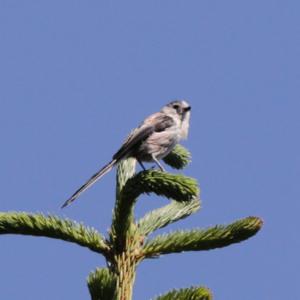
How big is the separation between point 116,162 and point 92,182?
39cm

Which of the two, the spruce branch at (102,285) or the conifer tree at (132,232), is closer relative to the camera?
the spruce branch at (102,285)

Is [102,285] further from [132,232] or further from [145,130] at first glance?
[145,130]

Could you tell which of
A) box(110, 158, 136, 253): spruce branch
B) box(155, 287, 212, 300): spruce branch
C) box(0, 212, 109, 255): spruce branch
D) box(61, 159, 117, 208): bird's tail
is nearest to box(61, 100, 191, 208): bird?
box(61, 159, 117, 208): bird's tail

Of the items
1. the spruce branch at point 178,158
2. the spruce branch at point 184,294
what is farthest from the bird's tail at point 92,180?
the spruce branch at point 184,294

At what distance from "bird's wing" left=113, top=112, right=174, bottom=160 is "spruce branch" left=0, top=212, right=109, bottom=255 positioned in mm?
1836

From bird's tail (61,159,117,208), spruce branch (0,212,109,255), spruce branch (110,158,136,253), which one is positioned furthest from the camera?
bird's tail (61,159,117,208)

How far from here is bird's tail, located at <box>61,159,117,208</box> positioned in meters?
4.37

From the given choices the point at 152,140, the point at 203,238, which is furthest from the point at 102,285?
the point at 152,140

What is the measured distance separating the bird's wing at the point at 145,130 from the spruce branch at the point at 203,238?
1792 mm

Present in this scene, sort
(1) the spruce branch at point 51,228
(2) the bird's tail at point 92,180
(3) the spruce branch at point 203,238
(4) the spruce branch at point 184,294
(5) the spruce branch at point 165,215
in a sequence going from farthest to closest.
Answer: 1. (2) the bird's tail at point 92,180
2. (5) the spruce branch at point 165,215
3. (1) the spruce branch at point 51,228
4. (3) the spruce branch at point 203,238
5. (4) the spruce branch at point 184,294

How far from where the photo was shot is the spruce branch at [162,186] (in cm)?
345

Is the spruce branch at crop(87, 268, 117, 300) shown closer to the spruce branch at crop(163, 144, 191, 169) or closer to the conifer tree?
the conifer tree

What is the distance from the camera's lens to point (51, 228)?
3355mm

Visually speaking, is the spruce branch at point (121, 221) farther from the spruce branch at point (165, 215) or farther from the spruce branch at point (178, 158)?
the spruce branch at point (178, 158)
